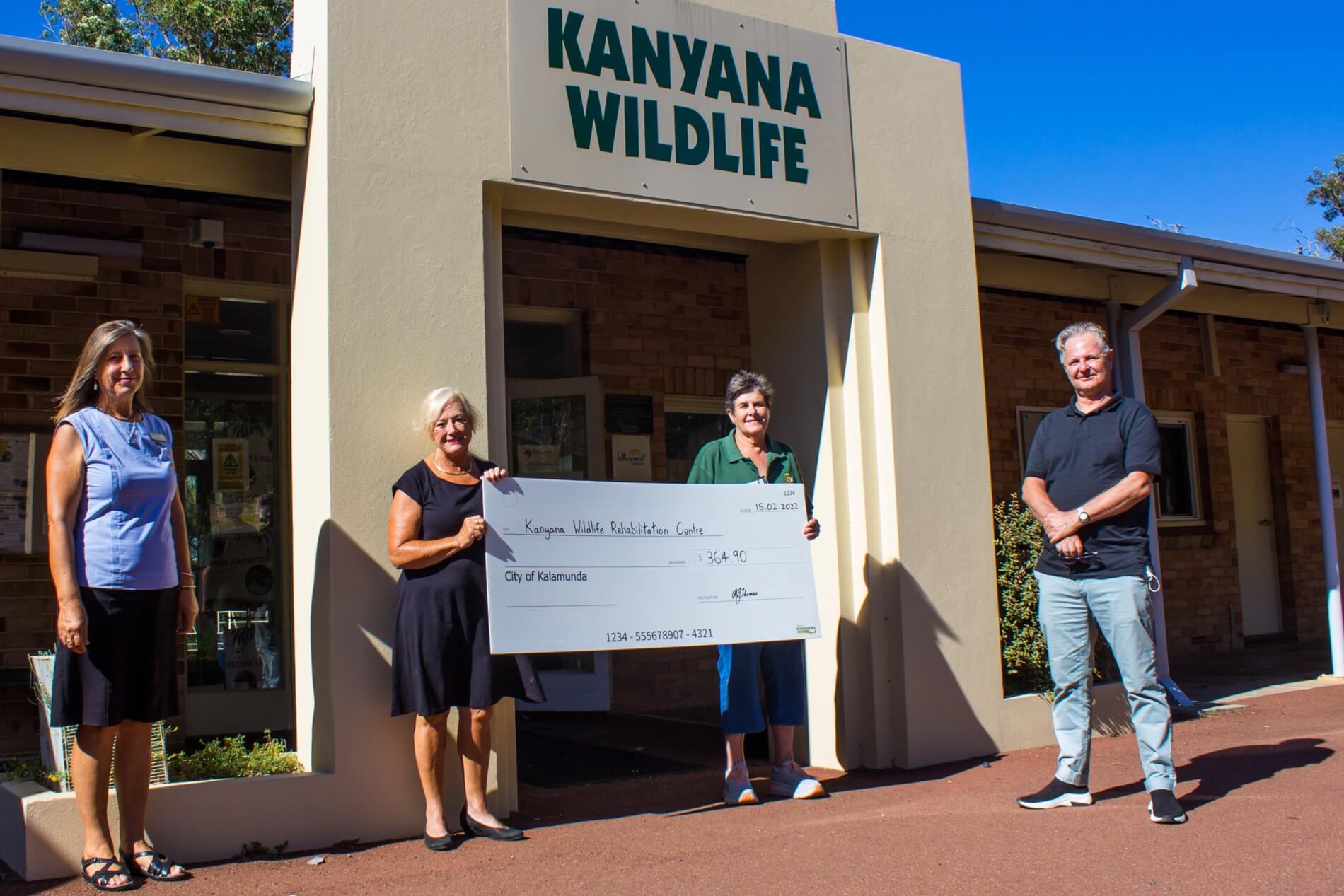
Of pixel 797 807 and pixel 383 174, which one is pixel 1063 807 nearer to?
pixel 797 807

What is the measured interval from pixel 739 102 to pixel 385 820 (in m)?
3.54

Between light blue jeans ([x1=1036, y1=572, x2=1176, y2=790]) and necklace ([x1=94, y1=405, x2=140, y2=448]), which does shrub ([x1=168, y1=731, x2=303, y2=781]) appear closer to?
necklace ([x1=94, y1=405, x2=140, y2=448])

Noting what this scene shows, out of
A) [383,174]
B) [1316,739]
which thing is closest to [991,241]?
[1316,739]

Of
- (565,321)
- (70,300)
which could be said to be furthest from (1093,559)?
(70,300)

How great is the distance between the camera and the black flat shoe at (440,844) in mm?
4355

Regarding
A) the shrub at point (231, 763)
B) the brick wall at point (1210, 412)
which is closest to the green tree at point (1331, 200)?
the brick wall at point (1210, 412)

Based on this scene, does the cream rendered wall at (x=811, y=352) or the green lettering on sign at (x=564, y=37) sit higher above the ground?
the green lettering on sign at (x=564, y=37)

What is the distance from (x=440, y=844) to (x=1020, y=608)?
3.44m

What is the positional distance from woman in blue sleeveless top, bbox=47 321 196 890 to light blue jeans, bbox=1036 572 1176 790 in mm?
3324

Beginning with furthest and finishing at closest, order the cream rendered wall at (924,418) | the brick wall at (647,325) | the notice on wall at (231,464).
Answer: the brick wall at (647,325) < the notice on wall at (231,464) < the cream rendered wall at (924,418)

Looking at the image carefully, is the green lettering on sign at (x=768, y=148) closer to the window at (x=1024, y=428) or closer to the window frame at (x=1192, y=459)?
the window at (x=1024, y=428)

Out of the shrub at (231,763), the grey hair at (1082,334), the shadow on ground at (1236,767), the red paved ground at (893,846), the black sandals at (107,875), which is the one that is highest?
the grey hair at (1082,334)

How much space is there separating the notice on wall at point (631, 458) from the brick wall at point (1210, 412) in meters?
3.12

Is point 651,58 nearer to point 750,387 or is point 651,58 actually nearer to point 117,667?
point 750,387
